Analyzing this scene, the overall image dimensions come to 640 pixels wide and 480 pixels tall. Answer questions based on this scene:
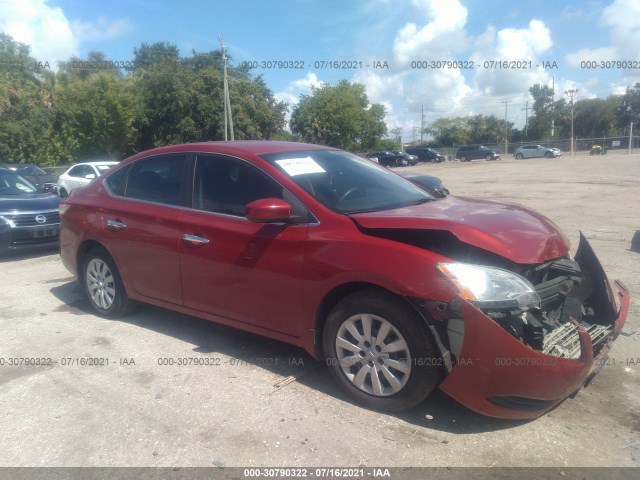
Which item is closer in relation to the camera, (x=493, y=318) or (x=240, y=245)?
(x=493, y=318)

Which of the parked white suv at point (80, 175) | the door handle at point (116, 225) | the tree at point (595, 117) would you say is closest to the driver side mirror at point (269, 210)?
the door handle at point (116, 225)

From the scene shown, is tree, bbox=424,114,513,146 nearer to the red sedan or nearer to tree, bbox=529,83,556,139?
tree, bbox=529,83,556,139

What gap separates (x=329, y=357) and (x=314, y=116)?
2391 inches

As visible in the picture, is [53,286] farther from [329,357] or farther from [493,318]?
[493,318]

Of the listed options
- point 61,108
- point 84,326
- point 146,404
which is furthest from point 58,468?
point 61,108

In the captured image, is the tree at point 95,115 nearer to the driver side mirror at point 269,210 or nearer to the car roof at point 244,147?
the car roof at point 244,147

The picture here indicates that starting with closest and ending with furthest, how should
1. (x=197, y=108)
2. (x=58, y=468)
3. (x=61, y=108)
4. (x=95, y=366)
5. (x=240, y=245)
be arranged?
(x=58, y=468)
(x=240, y=245)
(x=95, y=366)
(x=61, y=108)
(x=197, y=108)

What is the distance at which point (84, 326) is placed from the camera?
199 inches

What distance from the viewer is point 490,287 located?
2934mm

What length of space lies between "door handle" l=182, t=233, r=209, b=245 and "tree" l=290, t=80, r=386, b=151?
55883 mm

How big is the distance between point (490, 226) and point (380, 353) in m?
1.06

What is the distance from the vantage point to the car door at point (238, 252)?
3.62 m

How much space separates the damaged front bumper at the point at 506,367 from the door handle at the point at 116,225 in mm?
3111

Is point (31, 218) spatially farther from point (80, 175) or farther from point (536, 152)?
point (536, 152)
